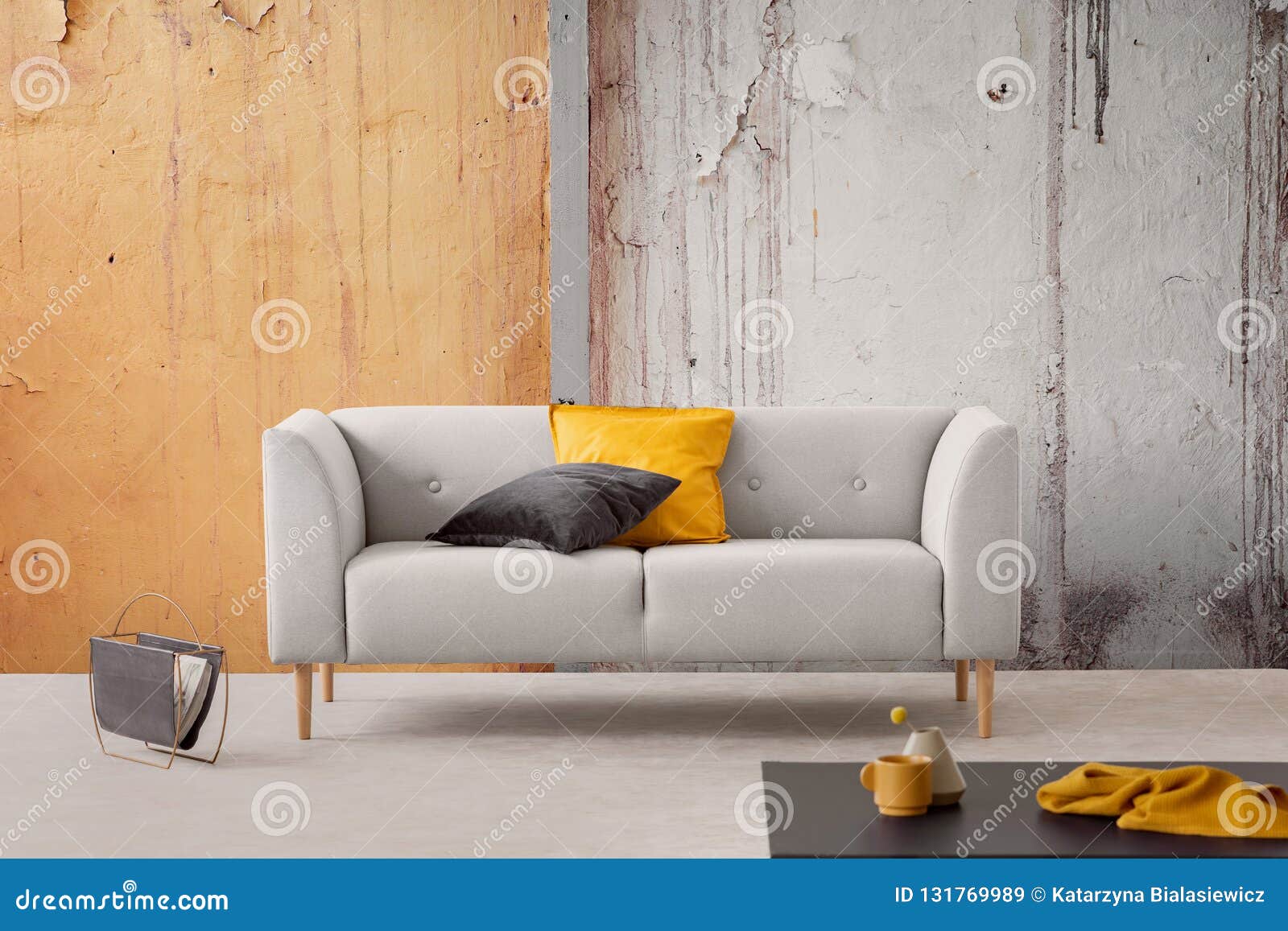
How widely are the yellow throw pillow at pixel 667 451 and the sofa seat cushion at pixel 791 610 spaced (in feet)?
1.06

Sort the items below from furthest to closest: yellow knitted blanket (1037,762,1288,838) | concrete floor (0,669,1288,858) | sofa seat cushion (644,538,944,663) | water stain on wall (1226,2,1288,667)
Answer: water stain on wall (1226,2,1288,667)
sofa seat cushion (644,538,944,663)
concrete floor (0,669,1288,858)
yellow knitted blanket (1037,762,1288,838)

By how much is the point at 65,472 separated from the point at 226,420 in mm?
544

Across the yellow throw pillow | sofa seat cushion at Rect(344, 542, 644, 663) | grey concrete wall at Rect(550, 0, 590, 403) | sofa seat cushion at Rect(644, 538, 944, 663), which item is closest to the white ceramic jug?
sofa seat cushion at Rect(644, 538, 944, 663)

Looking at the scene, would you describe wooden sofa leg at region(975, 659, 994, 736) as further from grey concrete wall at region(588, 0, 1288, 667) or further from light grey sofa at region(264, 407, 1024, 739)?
grey concrete wall at region(588, 0, 1288, 667)

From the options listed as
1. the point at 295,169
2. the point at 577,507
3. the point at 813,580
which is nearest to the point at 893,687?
the point at 813,580

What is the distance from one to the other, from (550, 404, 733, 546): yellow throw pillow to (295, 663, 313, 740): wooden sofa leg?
86 centimetres

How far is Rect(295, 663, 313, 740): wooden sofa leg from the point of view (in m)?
2.98

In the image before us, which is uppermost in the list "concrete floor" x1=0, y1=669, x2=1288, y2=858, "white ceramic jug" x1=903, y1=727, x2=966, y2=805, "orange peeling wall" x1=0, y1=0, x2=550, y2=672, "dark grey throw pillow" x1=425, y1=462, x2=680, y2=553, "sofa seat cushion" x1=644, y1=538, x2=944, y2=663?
"orange peeling wall" x1=0, y1=0, x2=550, y2=672

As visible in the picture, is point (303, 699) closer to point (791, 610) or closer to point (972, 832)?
point (791, 610)

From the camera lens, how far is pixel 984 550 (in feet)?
9.69

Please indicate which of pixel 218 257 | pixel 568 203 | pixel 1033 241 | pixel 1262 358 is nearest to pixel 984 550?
pixel 1033 241

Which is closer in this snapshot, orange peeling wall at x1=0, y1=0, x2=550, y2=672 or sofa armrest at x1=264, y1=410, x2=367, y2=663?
sofa armrest at x1=264, y1=410, x2=367, y2=663

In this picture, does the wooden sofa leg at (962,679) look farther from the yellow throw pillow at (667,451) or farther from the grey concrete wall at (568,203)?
the grey concrete wall at (568,203)

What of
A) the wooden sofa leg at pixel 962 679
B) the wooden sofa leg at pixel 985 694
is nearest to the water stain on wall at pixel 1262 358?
the wooden sofa leg at pixel 962 679
